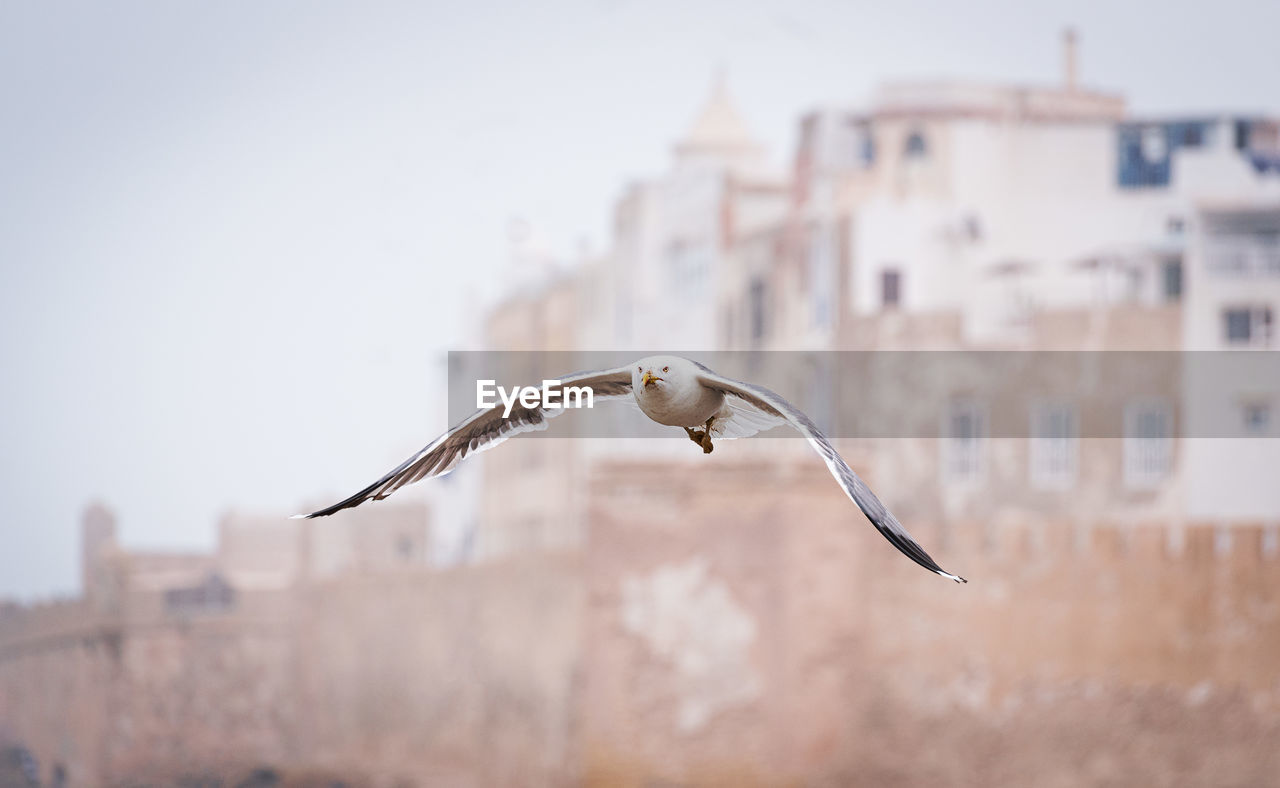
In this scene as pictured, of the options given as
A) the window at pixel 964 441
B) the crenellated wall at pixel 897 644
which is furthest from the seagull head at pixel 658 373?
the window at pixel 964 441

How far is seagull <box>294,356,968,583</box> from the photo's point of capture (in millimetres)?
11219

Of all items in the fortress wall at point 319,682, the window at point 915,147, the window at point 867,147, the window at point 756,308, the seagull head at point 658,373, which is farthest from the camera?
the fortress wall at point 319,682

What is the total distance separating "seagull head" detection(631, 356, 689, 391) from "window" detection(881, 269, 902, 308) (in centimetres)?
3665

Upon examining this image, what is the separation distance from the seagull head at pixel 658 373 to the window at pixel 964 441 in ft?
118

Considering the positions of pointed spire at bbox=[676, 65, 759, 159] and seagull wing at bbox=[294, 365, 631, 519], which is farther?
pointed spire at bbox=[676, 65, 759, 159]

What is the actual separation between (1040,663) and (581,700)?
915 centimetres

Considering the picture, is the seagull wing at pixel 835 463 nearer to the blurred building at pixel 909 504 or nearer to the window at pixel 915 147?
the blurred building at pixel 909 504

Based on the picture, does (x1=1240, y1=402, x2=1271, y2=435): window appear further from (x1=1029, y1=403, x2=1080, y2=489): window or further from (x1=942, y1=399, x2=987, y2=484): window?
(x1=942, y1=399, x2=987, y2=484): window

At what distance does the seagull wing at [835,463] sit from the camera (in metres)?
10.7

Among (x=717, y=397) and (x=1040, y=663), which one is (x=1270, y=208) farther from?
(x=717, y=397)

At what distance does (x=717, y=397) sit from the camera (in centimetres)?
1250

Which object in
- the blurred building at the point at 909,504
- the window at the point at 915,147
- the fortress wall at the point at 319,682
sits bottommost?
the fortress wall at the point at 319,682

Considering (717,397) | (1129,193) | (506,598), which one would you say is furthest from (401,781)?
(717,397)

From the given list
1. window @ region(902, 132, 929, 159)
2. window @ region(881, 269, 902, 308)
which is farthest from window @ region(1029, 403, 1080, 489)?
window @ region(902, 132, 929, 159)
